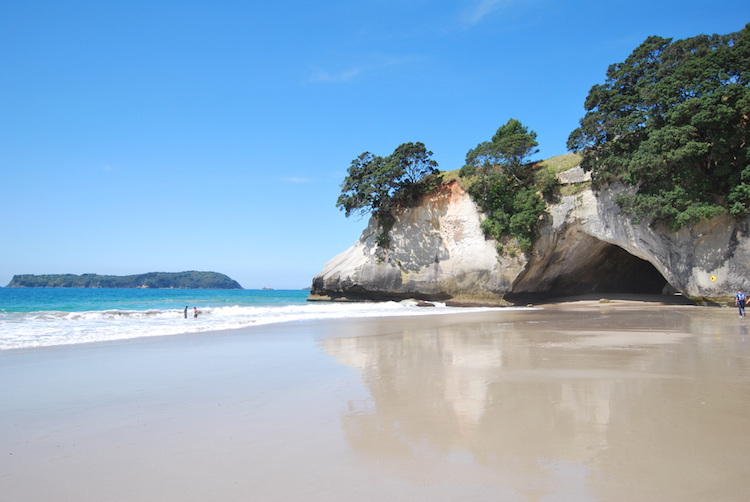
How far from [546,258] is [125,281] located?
133 m

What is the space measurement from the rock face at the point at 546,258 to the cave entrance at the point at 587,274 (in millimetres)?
73

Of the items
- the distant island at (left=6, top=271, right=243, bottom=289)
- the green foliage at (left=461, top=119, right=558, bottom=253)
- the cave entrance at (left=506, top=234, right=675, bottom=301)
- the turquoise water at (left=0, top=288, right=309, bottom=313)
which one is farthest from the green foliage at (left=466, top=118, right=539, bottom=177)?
the distant island at (left=6, top=271, right=243, bottom=289)

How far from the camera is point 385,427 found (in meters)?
3.82

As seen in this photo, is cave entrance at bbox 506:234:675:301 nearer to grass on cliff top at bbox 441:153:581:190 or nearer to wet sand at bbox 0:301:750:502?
grass on cliff top at bbox 441:153:581:190

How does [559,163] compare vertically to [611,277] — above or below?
above

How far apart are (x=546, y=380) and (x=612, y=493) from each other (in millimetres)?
3019

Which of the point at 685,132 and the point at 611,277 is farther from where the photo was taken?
the point at 611,277

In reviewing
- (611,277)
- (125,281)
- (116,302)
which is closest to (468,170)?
(611,277)

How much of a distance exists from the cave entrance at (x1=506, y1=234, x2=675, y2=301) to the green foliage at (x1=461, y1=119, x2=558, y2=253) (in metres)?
2.59

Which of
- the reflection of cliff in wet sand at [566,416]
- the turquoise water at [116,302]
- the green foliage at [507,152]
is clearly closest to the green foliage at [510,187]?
the green foliage at [507,152]

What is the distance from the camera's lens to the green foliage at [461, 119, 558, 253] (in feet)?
86.7

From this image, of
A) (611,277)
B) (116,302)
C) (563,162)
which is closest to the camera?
(563,162)

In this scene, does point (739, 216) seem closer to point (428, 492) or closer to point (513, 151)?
point (513, 151)

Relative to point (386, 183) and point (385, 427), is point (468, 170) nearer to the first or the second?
point (386, 183)
